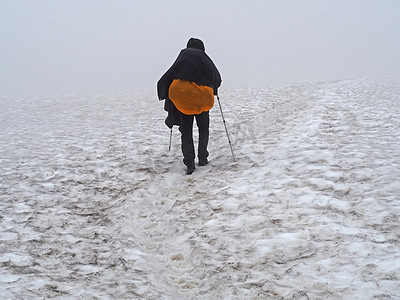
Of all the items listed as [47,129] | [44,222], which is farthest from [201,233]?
[47,129]

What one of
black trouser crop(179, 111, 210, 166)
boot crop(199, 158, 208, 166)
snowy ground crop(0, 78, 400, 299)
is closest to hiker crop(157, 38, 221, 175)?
black trouser crop(179, 111, 210, 166)

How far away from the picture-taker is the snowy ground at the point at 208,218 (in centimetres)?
349

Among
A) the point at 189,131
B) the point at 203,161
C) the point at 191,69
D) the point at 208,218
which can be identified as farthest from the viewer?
the point at 203,161

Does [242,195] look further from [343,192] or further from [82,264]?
[82,264]

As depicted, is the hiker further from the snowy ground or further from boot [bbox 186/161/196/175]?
the snowy ground

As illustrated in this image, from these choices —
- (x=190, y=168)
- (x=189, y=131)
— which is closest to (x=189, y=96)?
(x=189, y=131)

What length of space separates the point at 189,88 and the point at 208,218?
9.07 ft

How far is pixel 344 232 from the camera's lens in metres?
4.14

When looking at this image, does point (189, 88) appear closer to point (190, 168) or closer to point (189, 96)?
point (189, 96)

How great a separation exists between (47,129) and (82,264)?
30.0 ft

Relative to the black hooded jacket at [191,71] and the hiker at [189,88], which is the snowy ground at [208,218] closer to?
the hiker at [189,88]

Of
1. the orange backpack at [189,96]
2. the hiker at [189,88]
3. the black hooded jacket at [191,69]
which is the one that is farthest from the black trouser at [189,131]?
the black hooded jacket at [191,69]

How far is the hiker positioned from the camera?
21.5 ft

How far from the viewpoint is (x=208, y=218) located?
4980 millimetres
